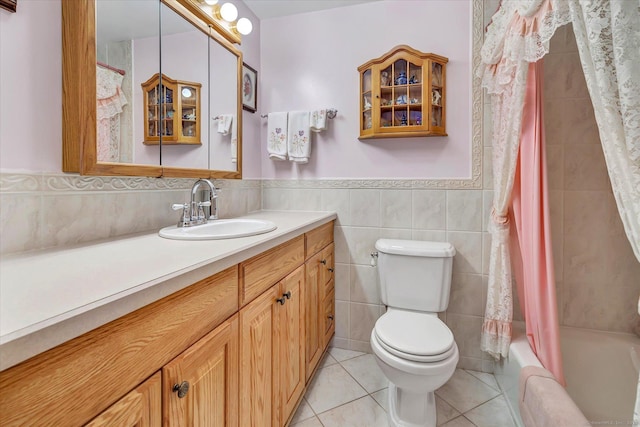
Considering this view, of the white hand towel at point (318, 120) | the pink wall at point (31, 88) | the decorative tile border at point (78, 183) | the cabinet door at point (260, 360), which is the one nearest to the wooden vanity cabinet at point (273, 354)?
the cabinet door at point (260, 360)

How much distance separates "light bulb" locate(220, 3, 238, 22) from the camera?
1739 mm

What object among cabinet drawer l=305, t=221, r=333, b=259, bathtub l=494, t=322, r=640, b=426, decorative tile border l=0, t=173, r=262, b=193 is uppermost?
decorative tile border l=0, t=173, r=262, b=193

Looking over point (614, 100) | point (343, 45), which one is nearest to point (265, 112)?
point (343, 45)

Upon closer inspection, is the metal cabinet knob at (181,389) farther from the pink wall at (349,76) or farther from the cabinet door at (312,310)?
the pink wall at (349,76)

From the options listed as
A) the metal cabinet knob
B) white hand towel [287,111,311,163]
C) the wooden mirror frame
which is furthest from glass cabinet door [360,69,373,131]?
the metal cabinet knob

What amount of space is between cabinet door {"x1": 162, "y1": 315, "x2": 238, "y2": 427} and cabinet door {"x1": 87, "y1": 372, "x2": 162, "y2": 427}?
→ 0.9 inches

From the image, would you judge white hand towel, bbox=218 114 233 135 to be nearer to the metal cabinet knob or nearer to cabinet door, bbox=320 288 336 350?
cabinet door, bbox=320 288 336 350

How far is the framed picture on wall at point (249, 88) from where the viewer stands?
2.10m

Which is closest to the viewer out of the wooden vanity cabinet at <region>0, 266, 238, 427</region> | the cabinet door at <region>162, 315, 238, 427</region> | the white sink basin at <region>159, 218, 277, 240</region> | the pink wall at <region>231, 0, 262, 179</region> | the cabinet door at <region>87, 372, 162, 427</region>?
the wooden vanity cabinet at <region>0, 266, 238, 427</region>

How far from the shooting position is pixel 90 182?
→ 43.4 inches

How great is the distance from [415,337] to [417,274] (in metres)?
0.46

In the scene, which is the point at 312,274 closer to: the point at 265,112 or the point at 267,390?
the point at 267,390

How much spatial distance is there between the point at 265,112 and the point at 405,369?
6.28ft

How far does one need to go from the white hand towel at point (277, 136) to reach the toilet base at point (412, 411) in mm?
1615
